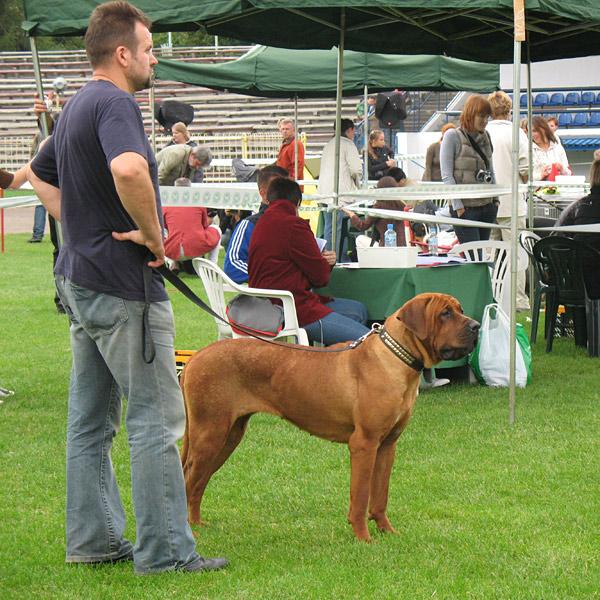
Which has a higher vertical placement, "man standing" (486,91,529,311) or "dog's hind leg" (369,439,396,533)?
"man standing" (486,91,529,311)

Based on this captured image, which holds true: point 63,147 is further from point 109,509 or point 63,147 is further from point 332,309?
point 332,309

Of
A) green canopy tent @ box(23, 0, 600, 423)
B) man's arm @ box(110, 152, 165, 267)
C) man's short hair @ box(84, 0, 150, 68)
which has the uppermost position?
green canopy tent @ box(23, 0, 600, 423)

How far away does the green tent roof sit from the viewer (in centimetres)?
1452

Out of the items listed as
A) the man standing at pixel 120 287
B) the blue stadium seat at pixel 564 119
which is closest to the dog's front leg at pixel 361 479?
the man standing at pixel 120 287

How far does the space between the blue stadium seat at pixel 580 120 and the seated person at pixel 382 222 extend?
16.6 m

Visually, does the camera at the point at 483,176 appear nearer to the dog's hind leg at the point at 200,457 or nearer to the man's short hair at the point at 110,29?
the dog's hind leg at the point at 200,457

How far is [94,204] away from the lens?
398 centimetres

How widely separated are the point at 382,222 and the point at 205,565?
10059 mm

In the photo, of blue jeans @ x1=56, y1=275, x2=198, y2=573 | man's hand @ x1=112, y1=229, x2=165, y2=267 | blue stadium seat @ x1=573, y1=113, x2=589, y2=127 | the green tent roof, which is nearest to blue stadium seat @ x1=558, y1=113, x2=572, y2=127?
blue stadium seat @ x1=573, y1=113, x2=589, y2=127

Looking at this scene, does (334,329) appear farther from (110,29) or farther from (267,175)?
(110,29)

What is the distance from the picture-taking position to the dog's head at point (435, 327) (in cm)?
480

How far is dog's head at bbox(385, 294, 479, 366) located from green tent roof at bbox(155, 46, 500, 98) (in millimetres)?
9967

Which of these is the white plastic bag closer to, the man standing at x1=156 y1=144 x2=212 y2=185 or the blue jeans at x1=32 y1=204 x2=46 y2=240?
the man standing at x1=156 y1=144 x2=212 y2=185

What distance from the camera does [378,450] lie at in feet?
16.1
